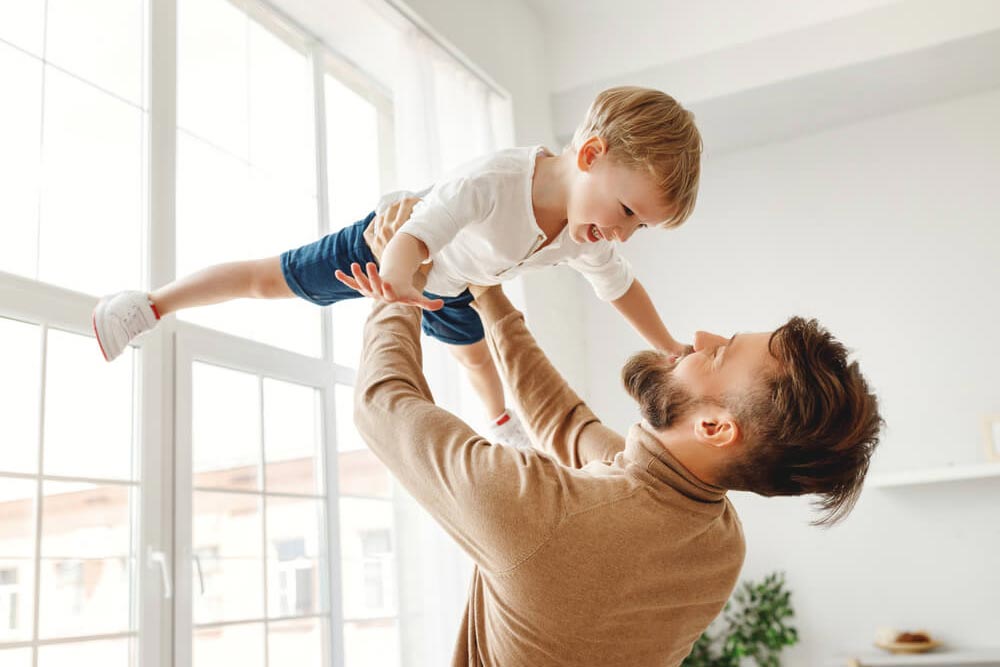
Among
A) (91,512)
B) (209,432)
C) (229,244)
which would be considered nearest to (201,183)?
(229,244)

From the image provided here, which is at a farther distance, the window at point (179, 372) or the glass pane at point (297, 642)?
the glass pane at point (297, 642)

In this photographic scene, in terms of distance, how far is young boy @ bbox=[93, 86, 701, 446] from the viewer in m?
1.65

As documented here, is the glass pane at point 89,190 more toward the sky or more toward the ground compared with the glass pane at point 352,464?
more toward the sky

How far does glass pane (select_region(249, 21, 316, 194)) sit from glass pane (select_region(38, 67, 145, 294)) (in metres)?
0.62

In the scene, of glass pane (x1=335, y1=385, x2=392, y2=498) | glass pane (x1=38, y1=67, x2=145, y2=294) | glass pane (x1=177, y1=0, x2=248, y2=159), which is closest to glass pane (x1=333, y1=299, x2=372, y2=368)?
glass pane (x1=335, y1=385, x2=392, y2=498)

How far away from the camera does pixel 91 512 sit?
84.8 inches

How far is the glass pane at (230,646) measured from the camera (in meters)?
2.44

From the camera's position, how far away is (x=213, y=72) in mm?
2893

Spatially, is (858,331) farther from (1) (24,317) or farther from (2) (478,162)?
(1) (24,317)

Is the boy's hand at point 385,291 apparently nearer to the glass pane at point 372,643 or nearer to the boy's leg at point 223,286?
the boy's leg at point 223,286

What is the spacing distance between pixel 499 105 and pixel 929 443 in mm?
2283

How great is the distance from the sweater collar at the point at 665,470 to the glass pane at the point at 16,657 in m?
1.34

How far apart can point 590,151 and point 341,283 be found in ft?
1.64

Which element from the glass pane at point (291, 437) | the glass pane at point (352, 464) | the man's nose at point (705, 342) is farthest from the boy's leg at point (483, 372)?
the glass pane at point (352, 464)
